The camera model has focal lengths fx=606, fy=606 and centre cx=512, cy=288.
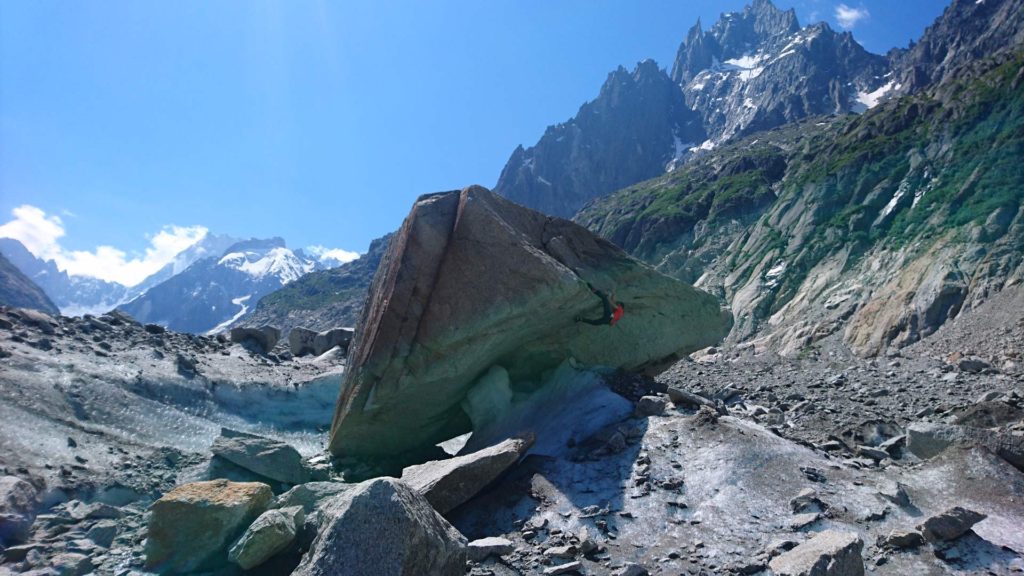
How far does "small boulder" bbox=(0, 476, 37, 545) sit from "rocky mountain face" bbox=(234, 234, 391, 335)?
4528 inches

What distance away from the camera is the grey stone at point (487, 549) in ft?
21.5

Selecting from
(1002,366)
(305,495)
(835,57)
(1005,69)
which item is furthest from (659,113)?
(305,495)

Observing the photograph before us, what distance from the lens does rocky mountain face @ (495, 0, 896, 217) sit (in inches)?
6142

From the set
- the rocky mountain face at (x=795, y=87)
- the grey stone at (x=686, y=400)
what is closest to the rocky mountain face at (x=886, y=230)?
the grey stone at (x=686, y=400)

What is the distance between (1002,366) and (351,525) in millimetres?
18326

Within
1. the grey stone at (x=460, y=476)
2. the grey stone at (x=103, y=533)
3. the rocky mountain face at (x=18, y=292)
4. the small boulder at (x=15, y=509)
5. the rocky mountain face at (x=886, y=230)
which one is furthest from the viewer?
the rocky mountain face at (x=18, y=292)

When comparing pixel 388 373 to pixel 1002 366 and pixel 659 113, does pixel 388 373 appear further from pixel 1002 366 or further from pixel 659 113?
pixel 659 113

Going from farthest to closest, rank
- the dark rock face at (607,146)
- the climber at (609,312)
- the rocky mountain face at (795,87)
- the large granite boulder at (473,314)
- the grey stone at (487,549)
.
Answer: the dark rock face at (607,146), the rocky mountain face at (795,87), the climber at (609,312), the large granite boulder at (473,314), the grey stone at (487,549)

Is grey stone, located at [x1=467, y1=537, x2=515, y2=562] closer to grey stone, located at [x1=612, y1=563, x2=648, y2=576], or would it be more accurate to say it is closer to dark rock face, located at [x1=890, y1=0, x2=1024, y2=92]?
grey stone, located at [x1=612, y1=563, x2=648, y2=576]

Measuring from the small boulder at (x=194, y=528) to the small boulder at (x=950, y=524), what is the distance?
24.7ft

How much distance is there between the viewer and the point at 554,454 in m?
9.63

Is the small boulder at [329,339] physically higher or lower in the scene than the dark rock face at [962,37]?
lower

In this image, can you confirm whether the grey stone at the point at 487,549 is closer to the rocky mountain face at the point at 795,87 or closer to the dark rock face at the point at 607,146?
the dark rock face at the point at 607,146

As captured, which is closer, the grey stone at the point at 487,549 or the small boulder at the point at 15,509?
the grey stone at the point at 487,549
